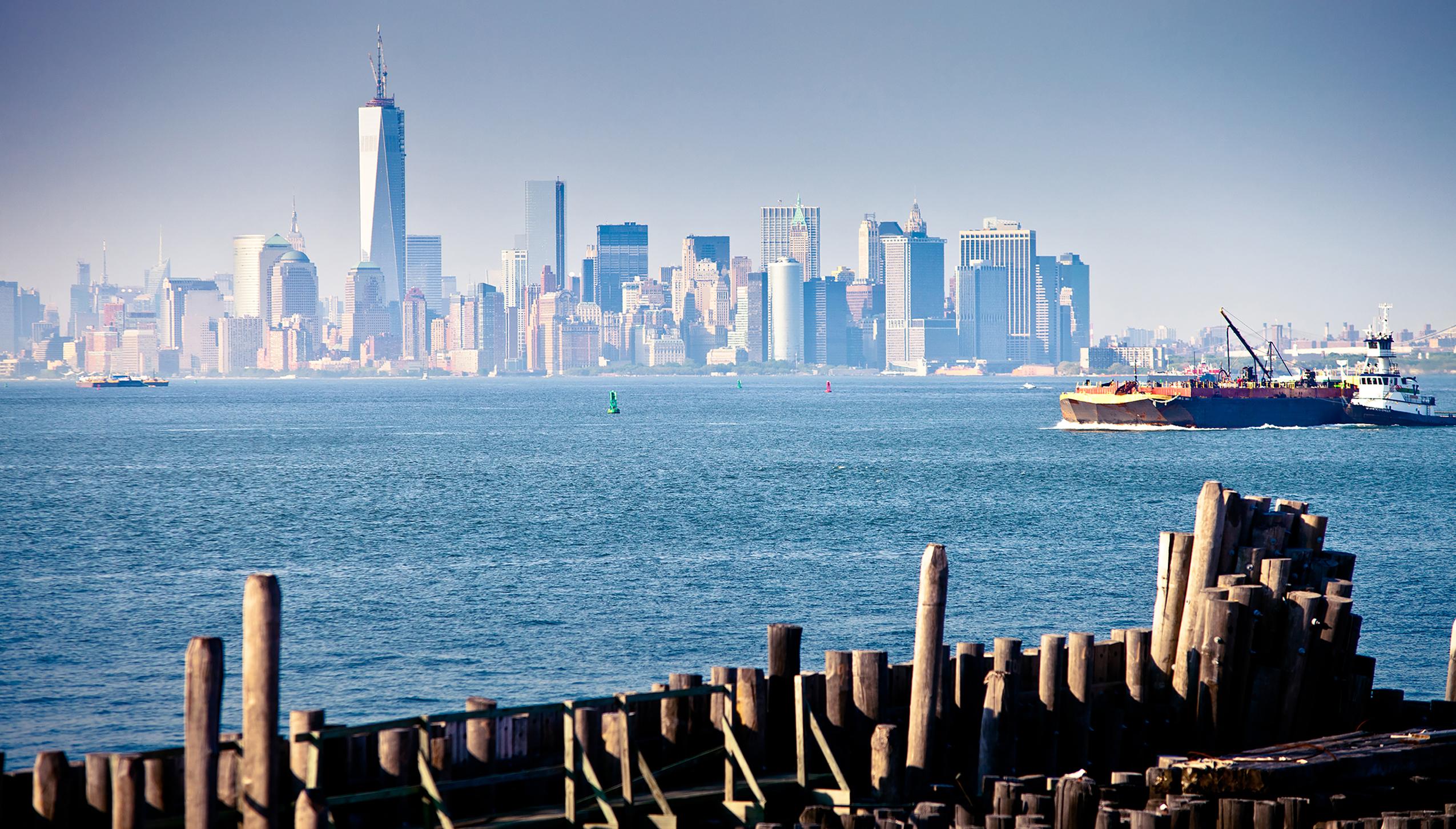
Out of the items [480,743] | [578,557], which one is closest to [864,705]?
[480,743]

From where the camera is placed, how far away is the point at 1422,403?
442 feet

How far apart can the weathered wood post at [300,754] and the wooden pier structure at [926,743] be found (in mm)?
17

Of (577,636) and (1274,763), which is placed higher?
(1274,763)

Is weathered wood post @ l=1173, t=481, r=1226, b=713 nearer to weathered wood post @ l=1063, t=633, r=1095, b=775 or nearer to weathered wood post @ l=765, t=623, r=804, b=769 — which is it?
weathered wood post @ l=1063, t=633, r=1095, b=775

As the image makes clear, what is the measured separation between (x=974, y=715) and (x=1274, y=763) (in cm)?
286

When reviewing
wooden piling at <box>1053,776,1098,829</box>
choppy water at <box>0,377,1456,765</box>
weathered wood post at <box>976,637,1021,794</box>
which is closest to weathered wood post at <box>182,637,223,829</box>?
wooden piling at <box>1053,776,1098,829</box>

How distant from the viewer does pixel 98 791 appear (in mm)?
10688

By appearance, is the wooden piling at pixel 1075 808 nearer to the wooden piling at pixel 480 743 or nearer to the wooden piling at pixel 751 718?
the wooden piling at pixel 751 718

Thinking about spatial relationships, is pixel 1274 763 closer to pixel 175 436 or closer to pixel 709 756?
pixel 709 756

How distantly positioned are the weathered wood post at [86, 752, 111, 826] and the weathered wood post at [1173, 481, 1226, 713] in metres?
10.6

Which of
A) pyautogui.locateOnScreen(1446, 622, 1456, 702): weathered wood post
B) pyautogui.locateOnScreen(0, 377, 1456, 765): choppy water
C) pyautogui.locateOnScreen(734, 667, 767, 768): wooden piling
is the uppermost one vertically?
pyautogui.locateOnScreen(734, 667, 767, 768): wooden piling

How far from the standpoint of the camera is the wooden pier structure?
1072cm

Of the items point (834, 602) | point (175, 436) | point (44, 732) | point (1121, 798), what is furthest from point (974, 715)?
point (175, 436)

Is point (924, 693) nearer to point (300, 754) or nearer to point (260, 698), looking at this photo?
point (300, 754)
